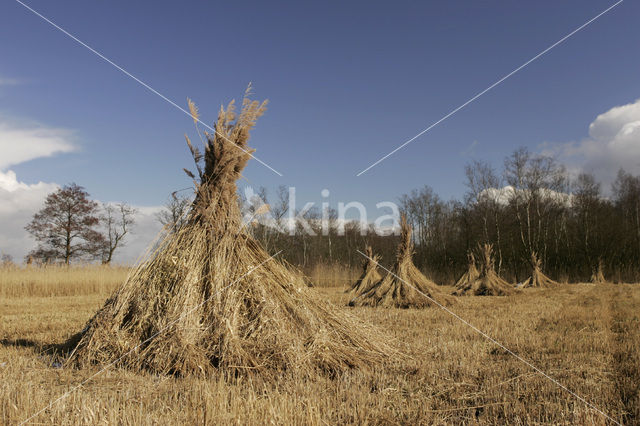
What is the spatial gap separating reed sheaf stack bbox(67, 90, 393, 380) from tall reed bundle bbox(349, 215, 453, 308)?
6324 millimetres

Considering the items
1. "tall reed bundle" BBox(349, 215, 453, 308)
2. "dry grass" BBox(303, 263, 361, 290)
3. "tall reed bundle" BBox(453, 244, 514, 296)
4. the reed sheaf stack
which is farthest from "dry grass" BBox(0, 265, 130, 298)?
"tall reed bundle" BBox(453, 244, 514, 296)

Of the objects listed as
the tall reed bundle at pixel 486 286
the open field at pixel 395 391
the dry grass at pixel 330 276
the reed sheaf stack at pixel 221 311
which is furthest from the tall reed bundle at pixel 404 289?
the dry grass at pixel 330 276

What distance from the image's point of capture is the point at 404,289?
446 inches

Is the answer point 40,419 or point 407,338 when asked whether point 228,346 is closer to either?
point 40,419

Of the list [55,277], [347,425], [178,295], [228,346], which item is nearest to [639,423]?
[347,425]

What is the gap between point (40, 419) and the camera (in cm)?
271

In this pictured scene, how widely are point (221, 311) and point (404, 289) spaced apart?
7.99m

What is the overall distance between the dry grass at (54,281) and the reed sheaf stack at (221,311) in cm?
1070

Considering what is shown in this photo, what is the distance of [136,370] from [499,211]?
120 feet

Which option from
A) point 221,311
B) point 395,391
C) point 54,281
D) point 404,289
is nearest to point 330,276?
point 404,289

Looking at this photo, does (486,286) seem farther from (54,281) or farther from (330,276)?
(54,281)

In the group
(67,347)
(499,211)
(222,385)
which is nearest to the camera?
(222,385)

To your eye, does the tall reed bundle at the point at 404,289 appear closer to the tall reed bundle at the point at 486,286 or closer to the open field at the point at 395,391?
the open field at the point at 395,391

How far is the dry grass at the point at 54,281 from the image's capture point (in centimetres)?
1453
